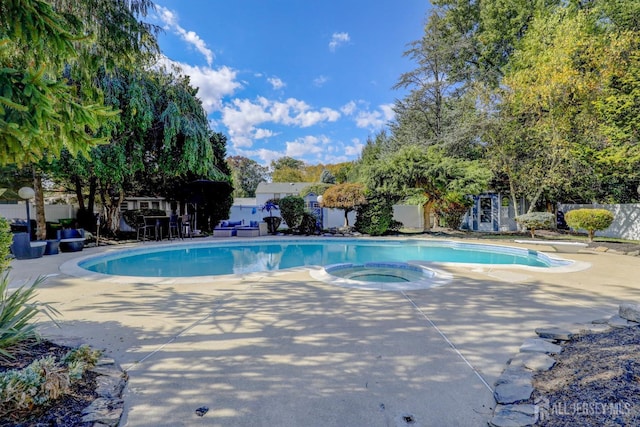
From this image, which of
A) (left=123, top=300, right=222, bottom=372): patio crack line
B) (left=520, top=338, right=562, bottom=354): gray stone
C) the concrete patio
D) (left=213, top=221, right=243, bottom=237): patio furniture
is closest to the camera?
the concrete patio

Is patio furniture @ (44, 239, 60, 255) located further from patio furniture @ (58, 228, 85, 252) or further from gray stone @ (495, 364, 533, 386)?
gray stone @ (495, 364, 533, 386)

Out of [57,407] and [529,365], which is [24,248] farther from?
[529,365]

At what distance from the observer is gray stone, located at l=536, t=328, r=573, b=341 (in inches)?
123

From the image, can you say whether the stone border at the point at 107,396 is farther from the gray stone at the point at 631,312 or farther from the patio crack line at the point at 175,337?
the gray stone at the point at 631,312

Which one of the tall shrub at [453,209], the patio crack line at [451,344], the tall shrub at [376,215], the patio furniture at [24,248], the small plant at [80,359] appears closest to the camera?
the small plant at [80,359]

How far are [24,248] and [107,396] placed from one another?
902 cm

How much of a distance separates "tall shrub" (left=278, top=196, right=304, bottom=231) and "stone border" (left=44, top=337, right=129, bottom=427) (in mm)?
12576

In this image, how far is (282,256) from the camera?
10812 mm

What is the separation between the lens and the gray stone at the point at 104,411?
75.3 inches

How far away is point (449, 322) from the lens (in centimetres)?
363

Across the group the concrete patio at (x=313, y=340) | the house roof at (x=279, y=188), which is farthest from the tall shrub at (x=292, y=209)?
the house roof at (x=279, y=188)

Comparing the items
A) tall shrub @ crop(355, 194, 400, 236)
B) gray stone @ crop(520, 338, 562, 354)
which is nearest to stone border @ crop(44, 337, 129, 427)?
gray stone @ crop(520, 338, 562, 354)

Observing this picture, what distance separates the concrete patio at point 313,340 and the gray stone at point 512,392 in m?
0.10

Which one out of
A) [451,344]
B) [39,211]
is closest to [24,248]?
[39,211]
